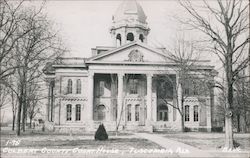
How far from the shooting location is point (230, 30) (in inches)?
755

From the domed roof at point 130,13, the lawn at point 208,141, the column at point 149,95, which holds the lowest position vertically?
the lawn at point 208,141

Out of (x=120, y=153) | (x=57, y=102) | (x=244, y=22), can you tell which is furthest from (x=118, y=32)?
(x=120, y=153)

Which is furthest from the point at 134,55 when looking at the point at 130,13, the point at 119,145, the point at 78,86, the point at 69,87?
the point at 119,145

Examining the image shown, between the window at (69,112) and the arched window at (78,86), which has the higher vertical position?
the arched window at (78,86)

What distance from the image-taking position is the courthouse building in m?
43.6

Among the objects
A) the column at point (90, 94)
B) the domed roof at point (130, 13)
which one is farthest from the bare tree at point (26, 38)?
the domed roof at point (130, 13)

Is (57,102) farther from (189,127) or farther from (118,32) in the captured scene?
(189,127)

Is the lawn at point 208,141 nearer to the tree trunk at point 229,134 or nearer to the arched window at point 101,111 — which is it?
the tree trunk at point 229,134

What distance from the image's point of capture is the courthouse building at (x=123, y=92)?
4356cm

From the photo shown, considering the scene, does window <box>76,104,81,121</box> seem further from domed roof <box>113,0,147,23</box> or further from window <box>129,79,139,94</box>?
domed roof <box>113,0,147,23</box>

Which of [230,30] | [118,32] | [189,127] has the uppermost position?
[118,32]

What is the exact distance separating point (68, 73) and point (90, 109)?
6.43m

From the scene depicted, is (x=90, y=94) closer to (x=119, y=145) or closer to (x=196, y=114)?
(x=196, y=114)

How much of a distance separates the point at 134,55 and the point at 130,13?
9.66 metres
